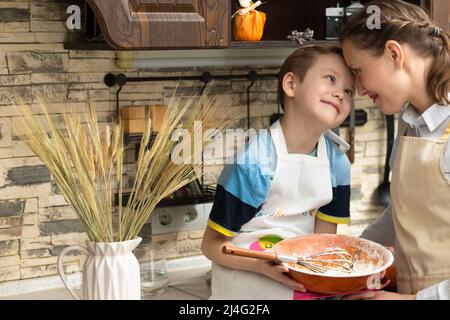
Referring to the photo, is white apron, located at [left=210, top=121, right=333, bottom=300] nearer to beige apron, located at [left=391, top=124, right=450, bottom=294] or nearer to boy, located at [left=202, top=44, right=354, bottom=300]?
boy, located at [left=202, top=44, right=354, bottom=300]

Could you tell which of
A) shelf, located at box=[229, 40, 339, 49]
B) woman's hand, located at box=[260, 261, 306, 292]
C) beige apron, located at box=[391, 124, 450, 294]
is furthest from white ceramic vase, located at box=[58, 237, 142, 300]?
shelf, located at box=[229, 40, 339, 49]

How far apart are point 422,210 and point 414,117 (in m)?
0.22

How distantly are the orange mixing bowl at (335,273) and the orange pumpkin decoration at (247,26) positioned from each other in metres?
0.60

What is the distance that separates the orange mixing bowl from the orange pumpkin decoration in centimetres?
60

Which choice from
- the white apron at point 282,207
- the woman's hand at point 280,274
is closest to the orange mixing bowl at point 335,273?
the woman's hand at point 280,274

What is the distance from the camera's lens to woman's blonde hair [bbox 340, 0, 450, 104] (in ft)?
5.80

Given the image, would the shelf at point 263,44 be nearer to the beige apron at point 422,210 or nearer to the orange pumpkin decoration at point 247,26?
the orange pumpkin decoration at point 247,26

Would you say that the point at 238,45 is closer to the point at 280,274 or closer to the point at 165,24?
the point at 165,24

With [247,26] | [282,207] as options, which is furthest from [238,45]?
[282,207]

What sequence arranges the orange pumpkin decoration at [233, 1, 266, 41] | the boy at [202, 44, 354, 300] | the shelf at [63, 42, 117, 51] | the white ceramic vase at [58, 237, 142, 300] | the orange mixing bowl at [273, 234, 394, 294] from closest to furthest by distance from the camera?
the white ceramic vase at [58, 237, 142, 300] < the orange mixing bowl at [273, 234, 394, 294] < the boy at [202, 44, 354, 300] < the shelf at [63, 42, 117, 51] < the orange pumpkin decoration at [233, 1, 266, 41]

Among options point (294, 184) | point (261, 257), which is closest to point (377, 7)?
point (294, 184)

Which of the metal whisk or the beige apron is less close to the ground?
the beige apron

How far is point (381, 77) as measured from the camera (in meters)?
1.80

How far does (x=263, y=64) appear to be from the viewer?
2.51 metres
